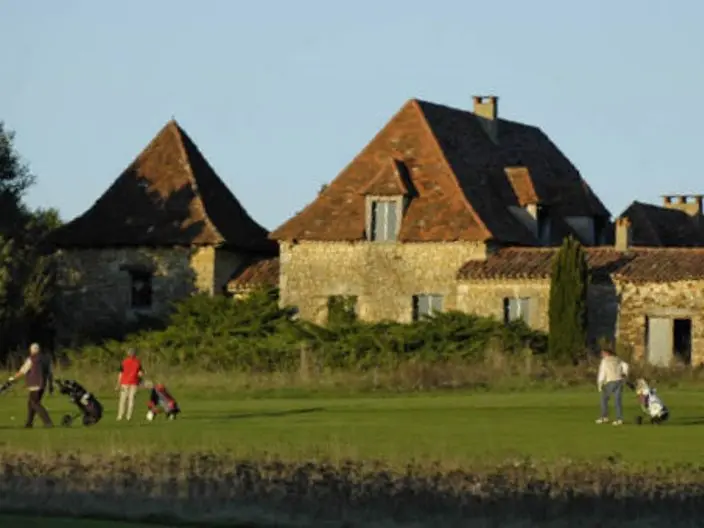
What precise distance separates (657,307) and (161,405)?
22974 mm

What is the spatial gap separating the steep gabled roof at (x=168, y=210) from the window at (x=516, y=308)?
10243 mm

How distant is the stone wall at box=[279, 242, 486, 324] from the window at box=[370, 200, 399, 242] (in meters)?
0.32

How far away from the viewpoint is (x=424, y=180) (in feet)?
222

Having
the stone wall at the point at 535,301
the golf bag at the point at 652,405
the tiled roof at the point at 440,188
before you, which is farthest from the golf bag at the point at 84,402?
the tiled roof at the point at 440,188

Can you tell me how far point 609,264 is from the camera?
63.6 m

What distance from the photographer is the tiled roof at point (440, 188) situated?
66.4 metres

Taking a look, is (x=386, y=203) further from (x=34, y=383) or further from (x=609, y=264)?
(x=34, y=383)

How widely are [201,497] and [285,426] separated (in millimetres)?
13156

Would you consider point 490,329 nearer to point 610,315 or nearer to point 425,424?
point 610,315

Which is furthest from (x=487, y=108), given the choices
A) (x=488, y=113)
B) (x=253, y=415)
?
(x=253, y=415)

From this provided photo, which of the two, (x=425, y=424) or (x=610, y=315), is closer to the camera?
(x=425, y=424)

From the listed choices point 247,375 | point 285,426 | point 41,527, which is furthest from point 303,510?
point 247,375

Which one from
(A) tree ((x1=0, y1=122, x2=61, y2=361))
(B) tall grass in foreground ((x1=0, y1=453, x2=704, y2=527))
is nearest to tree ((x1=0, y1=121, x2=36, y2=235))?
(A) tree ((x1=0, y1=122, x2=61, y2=361))

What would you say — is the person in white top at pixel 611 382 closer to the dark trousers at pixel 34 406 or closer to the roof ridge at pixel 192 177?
the dark trousers at pixel 34 406
